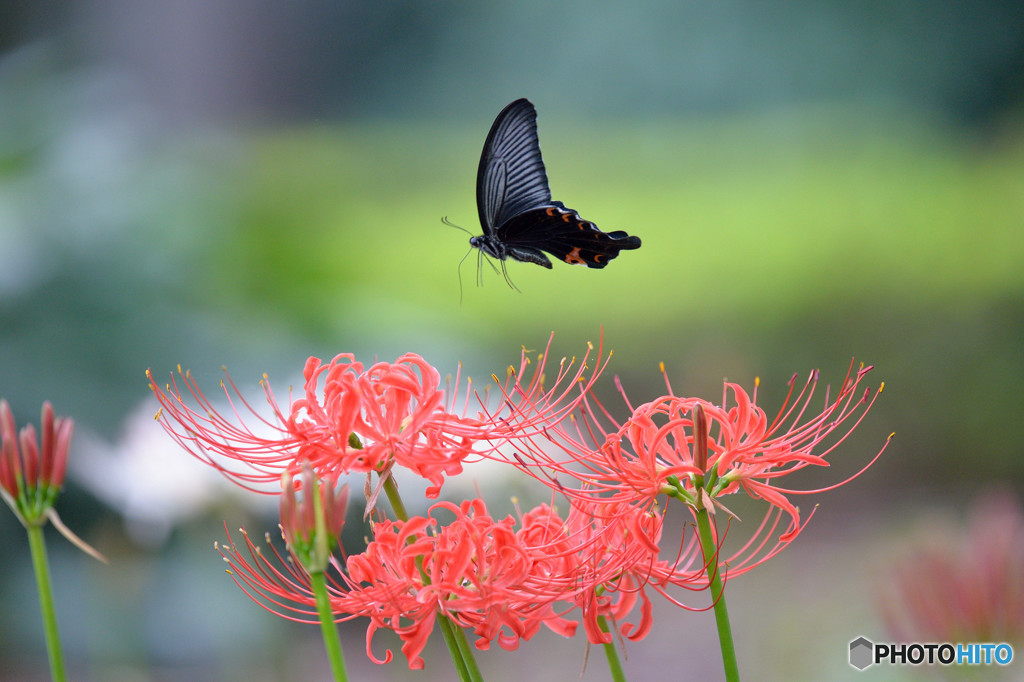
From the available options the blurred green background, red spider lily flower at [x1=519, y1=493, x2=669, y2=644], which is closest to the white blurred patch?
the blurred green background

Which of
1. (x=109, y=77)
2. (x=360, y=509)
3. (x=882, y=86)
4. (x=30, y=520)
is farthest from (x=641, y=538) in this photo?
(x=882, y=86)

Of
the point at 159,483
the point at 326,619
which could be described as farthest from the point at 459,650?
the point at 159,483

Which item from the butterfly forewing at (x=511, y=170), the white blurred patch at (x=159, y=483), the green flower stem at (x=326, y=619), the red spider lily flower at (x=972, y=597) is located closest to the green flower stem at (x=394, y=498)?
the green flower stem at (x=326, y=619)

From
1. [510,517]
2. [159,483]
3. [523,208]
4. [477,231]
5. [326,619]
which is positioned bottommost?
[326,619]

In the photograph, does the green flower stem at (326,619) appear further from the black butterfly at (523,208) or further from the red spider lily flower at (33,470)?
the black butterfly at (523,208)

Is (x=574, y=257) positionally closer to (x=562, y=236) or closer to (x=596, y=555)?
(x=562, y=236)
